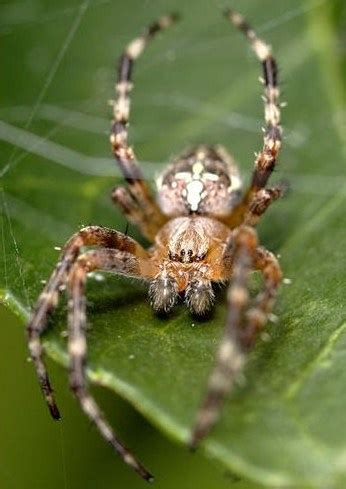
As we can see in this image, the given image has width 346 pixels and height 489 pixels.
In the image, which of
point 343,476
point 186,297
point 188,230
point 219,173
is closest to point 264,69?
point 219,173

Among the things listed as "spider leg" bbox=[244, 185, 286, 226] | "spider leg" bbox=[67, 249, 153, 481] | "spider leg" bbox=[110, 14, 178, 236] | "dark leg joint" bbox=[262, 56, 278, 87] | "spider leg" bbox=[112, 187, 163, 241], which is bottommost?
"spider leg" bbox=[67, 249, 153, 481]

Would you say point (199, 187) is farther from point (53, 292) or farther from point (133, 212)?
point (53, 292)

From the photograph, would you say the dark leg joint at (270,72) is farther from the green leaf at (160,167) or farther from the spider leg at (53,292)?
the spider leg at (53,292)

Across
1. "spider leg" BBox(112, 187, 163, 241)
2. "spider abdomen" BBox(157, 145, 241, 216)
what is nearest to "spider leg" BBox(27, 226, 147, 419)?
"spider leg" BBox(112, 187, 163, 241)

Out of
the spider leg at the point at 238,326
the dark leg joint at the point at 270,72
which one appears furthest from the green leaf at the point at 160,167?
the dark leg joint at the point at 270,72

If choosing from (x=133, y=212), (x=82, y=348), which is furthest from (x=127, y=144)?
(x=82, y=348)

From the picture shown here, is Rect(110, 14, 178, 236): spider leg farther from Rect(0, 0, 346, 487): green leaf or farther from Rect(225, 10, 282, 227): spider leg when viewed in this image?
Rect(225, 10, 282, 227): spider leg
